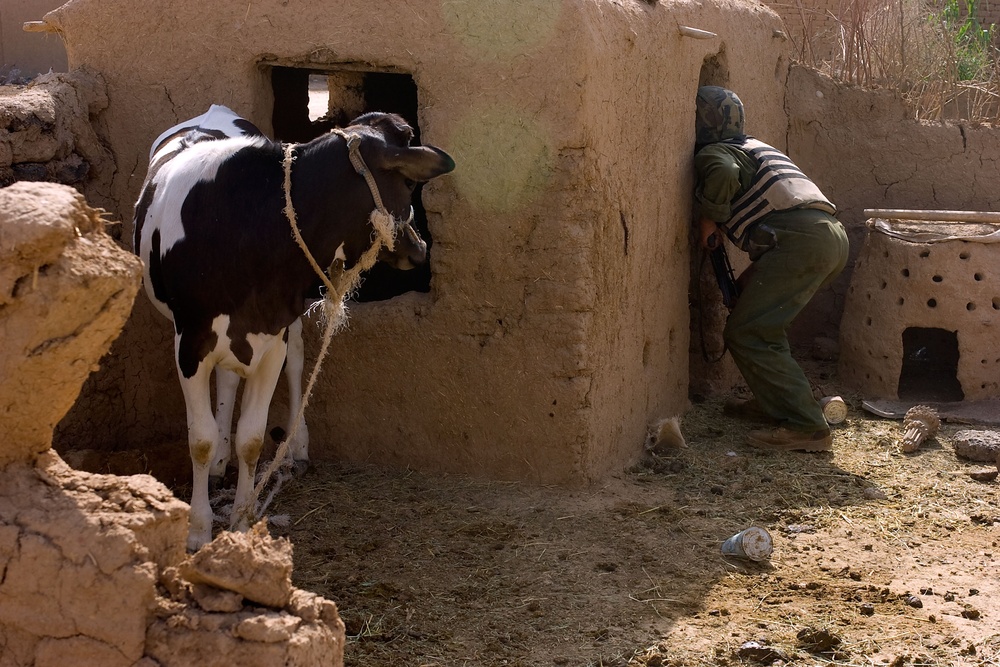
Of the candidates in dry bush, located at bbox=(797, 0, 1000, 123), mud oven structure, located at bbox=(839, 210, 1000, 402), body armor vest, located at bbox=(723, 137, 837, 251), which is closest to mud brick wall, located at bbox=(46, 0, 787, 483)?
body armor vest, located at bbox=(723, 137, 837, 251)

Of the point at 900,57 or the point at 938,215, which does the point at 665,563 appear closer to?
the point at 938,215

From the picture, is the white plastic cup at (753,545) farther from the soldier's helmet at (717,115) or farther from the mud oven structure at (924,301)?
the mud oven structure at (924,301)

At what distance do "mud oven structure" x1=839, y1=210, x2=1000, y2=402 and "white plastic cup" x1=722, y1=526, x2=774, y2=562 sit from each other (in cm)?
321

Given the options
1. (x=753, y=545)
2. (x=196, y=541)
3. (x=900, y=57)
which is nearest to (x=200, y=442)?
(x=196, y=541)

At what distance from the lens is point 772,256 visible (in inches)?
261

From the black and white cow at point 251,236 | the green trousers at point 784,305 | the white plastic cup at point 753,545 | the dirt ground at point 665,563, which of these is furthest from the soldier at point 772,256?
the black and white cow at point 251,236

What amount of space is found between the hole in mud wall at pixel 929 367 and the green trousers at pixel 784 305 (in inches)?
57.9

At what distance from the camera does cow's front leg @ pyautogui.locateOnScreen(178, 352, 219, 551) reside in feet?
15.2

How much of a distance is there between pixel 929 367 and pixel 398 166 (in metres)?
5.44

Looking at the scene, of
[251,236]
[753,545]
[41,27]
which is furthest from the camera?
[41,27]

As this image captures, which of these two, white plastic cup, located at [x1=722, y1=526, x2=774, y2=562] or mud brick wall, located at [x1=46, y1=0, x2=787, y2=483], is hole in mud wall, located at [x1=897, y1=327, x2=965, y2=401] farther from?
white plastic cup, located at [x1=722, y1=526, x2=774, y2=562]

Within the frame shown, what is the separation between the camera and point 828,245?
6.53m

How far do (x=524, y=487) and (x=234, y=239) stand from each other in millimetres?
2027

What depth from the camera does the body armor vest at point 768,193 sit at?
21.5ft
